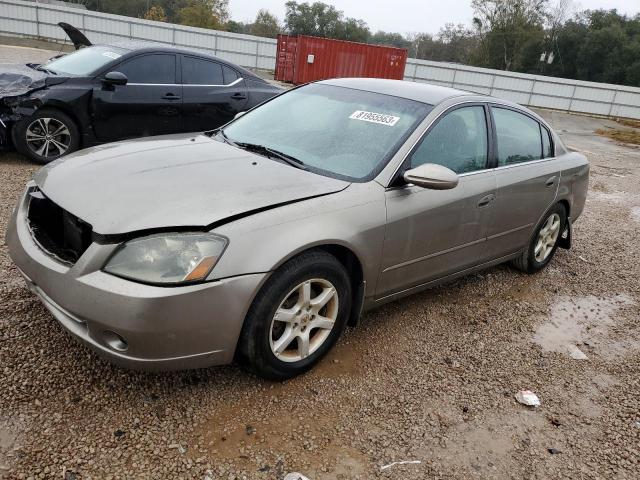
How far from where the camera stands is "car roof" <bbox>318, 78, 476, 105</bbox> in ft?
11.6

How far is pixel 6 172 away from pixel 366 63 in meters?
19.3

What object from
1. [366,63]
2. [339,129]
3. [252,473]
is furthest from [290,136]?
[366,63]

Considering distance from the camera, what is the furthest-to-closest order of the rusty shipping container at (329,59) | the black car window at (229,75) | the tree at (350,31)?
the tree at (350,31)
the rusty shipping container at (329,59)
the black car window at (229,75)

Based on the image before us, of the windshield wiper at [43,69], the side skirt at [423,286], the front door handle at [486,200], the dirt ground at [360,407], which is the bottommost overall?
the dirt ground at [360,407]

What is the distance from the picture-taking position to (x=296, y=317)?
271cm

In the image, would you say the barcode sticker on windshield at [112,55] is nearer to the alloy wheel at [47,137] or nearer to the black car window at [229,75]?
the alloy wheel at [47,137]

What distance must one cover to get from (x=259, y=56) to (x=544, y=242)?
2361cm

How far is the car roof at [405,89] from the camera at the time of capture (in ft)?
11.6

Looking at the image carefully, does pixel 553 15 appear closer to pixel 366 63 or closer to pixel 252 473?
pixel 366 63

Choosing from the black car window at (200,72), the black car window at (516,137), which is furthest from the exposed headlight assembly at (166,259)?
the black car window at (200,72)

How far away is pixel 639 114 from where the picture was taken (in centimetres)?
2745

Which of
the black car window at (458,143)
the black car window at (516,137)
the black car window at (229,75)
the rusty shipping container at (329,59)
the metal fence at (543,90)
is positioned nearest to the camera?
the black car window at (458,143)

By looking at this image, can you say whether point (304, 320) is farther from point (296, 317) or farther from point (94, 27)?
Answer: point (94, 27)

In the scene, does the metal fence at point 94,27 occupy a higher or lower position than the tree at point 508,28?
lower
